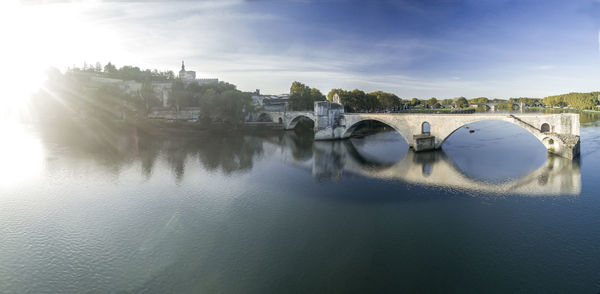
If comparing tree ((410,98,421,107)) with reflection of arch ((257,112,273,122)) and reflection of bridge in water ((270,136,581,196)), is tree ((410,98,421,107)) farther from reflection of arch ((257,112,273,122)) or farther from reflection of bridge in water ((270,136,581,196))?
reflection of bridge in water ((270,136,581,196))

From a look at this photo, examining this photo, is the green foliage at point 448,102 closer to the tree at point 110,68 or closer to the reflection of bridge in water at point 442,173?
the reflection of bridge in water at point 442,173

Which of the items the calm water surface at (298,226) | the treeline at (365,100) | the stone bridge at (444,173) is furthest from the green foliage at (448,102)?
the stone bridge at (444,173)

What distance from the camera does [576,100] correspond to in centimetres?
6850

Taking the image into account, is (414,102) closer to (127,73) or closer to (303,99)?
(303,99)

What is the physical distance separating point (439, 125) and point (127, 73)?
56740mm

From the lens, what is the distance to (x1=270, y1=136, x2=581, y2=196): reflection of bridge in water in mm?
15156

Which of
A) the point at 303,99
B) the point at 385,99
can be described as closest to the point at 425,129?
the point at 385,99

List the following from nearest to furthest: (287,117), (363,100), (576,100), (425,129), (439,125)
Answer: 1. (439,125)
2. (287,117)
3. (425,129)
4. (363,100)
5. (576,100)

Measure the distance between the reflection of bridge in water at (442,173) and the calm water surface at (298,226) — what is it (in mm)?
107

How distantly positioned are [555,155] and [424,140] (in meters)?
8.48

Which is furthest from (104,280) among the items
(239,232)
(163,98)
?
(163,98)

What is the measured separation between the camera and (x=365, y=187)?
15930 mm

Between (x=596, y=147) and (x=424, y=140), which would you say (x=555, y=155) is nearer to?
(x=596, y=147)

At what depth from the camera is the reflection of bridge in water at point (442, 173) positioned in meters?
15.2
